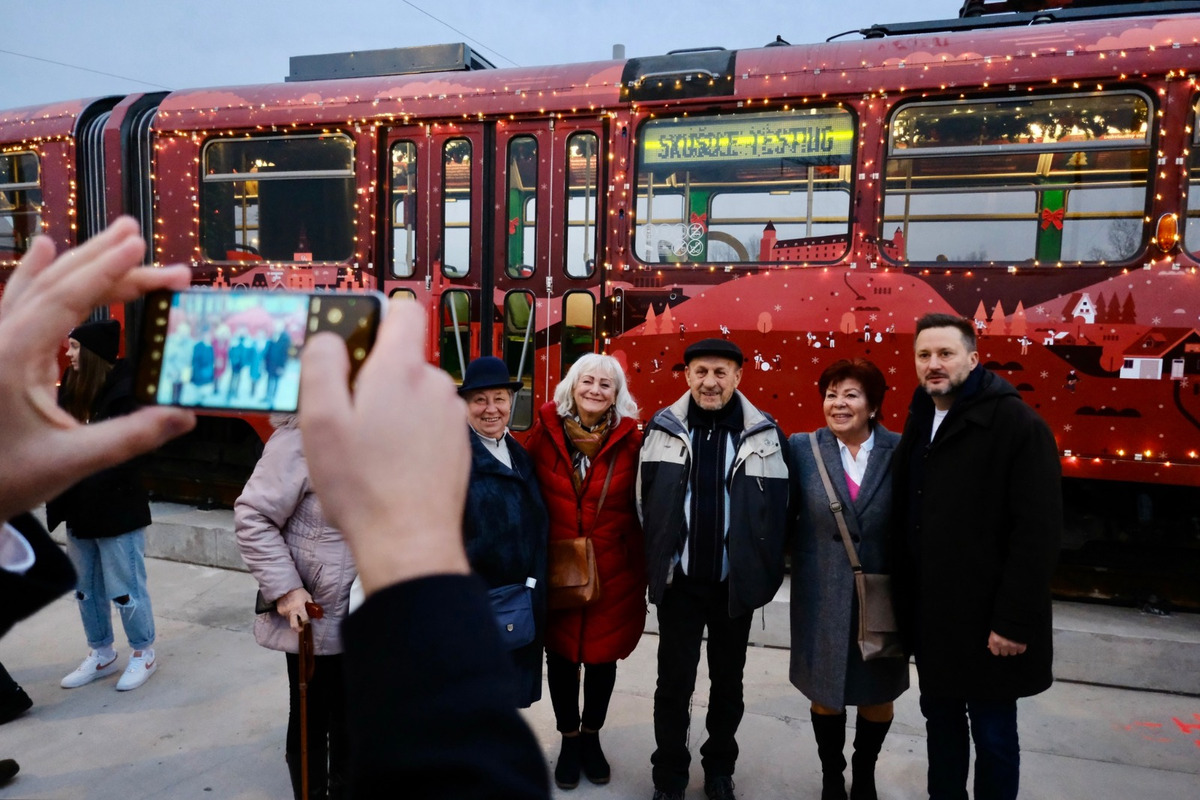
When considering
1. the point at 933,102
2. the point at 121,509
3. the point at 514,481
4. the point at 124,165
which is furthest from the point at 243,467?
the point at 933,102

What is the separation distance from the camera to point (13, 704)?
11.9 ft

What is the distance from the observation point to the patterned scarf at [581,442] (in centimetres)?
322

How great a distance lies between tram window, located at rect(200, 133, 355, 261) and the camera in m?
5.88

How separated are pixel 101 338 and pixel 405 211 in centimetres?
262

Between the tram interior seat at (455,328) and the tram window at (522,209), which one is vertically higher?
the tram window at (522,209)

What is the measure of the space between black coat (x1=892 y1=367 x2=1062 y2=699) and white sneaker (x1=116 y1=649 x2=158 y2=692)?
12.9ft

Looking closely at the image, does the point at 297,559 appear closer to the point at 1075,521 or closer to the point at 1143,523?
the point at 1075,521

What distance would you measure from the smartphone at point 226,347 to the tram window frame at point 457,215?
476 cm

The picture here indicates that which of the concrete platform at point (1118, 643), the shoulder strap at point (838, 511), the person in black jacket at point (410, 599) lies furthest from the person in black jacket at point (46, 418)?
the concrete platform at point (1118, 643)

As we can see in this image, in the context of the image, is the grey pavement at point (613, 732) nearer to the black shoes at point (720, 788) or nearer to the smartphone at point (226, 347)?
Answer: the black shoes at point (720, 788)

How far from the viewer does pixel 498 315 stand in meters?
5.61

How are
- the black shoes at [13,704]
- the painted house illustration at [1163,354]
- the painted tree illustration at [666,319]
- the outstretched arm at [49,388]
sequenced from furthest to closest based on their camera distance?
1. the painted tree illustration at [666,319]
2. the painted house illustration at [1163,354]
3. the black shoes at [13,704]
4. the outstretched arm at [49,388]

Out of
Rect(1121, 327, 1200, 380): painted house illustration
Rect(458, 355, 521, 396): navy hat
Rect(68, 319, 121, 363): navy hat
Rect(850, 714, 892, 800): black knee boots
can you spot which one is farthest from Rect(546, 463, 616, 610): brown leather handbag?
Rect(1121, 327, 1200, 380): painted house illustration

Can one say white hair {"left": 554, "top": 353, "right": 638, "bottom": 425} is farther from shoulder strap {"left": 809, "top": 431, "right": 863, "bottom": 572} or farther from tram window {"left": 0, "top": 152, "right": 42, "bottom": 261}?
tram window {"left": 0, "top": 152, "right": 42, "bottom": 261}
